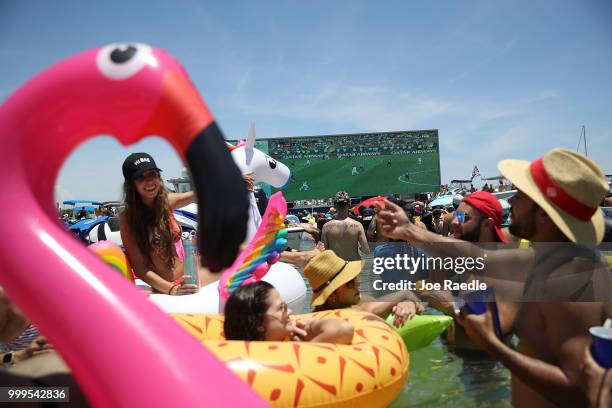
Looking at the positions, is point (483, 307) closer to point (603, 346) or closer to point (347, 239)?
point (603, 346)

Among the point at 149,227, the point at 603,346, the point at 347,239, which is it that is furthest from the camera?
the point at 347,239

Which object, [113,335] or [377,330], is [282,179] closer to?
[377,330]

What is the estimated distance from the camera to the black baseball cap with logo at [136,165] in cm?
270

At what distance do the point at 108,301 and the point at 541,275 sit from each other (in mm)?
1550

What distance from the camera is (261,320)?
2.11m

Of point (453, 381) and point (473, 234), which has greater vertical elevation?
point (473, 234)

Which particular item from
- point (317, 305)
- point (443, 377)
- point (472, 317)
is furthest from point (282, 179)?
point (472, 317)

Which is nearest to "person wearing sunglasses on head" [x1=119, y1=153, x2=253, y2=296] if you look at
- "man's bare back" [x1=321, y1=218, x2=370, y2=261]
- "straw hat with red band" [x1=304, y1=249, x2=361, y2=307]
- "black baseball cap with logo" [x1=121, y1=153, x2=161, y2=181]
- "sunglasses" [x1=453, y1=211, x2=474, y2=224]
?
"black baseball cap with logo" [x1=121, y1=153, x2=161, y2=181]

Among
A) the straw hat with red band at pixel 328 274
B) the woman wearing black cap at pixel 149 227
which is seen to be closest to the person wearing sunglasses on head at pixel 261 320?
the straw hat with red band at pixel 328 274

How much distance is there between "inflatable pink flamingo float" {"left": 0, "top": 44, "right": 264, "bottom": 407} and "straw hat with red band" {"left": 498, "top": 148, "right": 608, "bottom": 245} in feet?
4.14

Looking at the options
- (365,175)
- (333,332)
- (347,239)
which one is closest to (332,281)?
(333,332)

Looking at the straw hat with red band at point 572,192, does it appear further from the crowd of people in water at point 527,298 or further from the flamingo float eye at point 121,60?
the flamingo float eye at point 121,60

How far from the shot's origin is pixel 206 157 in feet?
3.37

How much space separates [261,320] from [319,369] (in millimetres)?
426
